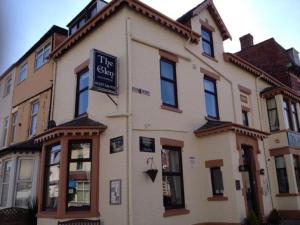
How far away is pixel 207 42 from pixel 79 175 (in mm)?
8660

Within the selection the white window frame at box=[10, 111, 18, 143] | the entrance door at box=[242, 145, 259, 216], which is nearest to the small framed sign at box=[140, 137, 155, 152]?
the entrance door at box=[242, 145, 259, 216]

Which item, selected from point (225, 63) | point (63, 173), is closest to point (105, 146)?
point (63, 173)

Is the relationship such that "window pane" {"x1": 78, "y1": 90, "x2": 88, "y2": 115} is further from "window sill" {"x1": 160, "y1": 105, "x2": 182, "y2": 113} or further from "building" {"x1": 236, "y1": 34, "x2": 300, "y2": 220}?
"building" {"x1": 236, "y1": 34, "x2": 300, "y2": 220}

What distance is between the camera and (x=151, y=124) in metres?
→ 10.6

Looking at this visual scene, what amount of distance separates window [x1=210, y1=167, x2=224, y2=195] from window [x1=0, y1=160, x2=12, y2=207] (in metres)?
8.84

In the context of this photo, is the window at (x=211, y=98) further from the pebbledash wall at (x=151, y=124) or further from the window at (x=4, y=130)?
the window at (x=4, y=130)

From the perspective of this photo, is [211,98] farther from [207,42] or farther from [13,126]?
[13,126]

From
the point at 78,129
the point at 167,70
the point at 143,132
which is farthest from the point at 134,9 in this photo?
the point at 78,129

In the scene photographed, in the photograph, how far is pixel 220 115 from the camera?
13.8 metres

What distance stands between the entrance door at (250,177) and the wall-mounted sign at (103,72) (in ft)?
20.4

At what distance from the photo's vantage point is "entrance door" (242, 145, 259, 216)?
12586 millimetres

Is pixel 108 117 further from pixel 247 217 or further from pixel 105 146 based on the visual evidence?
pixel 247 217

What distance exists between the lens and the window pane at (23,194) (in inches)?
514

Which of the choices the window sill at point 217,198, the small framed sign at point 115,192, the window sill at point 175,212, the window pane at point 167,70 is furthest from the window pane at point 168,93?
the window sill at point 175,212
